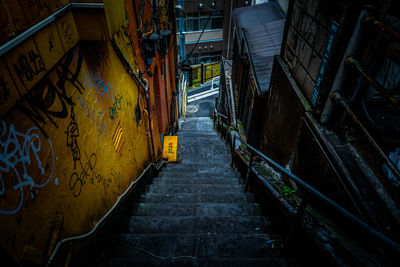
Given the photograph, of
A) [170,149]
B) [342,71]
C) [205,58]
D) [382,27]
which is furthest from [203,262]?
[205,58]

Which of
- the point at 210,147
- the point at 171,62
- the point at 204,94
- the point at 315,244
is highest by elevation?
the point at 315,244

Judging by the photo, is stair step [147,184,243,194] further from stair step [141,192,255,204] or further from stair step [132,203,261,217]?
stair step [132,203,261,217]

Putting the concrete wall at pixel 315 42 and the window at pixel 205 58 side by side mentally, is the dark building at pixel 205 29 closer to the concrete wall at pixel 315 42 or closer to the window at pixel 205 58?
the window at pixel 205 58

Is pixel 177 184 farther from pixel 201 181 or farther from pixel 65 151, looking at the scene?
pixel 65 151

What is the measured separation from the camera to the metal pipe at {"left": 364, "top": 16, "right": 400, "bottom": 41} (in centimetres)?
172

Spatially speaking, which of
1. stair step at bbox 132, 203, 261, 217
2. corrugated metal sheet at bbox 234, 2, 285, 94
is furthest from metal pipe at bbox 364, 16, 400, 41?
corrugated metal sheet at bbox 234, 2, 285, 94

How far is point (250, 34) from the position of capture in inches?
298

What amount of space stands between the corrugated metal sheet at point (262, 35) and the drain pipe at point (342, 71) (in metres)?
2.77

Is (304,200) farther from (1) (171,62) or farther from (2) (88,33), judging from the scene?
(1) (171,62)

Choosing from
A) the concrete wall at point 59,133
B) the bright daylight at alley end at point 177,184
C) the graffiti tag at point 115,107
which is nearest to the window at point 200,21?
the bright daylight at alley end at point 177,184

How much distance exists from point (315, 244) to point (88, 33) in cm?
314

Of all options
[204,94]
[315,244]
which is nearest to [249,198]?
[315,244]

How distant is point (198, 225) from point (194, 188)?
1443 mm

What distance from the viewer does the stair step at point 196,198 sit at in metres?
3.89
